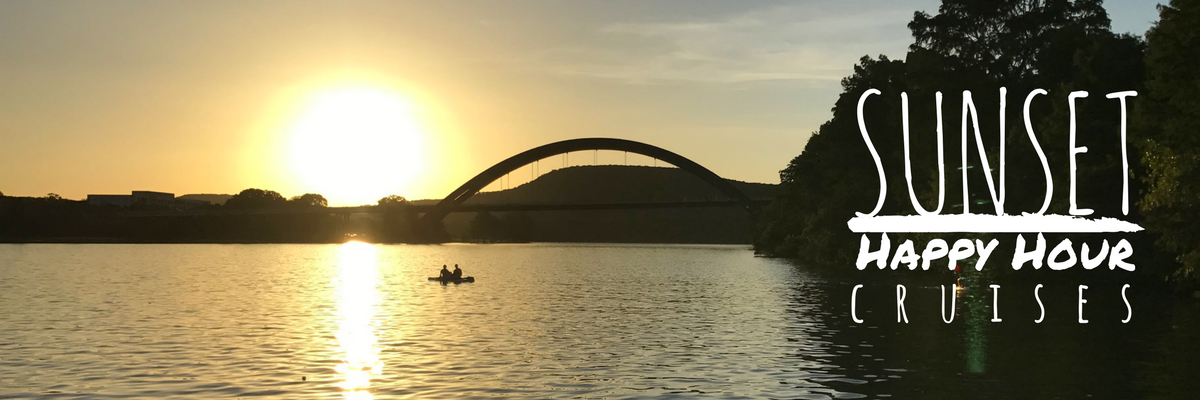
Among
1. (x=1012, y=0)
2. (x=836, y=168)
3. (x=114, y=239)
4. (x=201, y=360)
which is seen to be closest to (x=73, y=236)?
(x=114, y=239)

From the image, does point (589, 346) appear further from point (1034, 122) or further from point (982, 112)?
point (982, 112)

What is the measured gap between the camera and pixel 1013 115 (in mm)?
52625

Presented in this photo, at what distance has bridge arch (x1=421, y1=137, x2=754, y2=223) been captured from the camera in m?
178

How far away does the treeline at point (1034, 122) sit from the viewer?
3528cm

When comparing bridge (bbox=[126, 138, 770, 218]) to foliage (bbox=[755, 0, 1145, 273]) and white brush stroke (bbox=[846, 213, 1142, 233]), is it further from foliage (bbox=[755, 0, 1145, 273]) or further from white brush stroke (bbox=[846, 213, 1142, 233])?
white brush stroke (bbox=[846, 213, 1142, 233])

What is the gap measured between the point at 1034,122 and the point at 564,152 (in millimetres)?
134359

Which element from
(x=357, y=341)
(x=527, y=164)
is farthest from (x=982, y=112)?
(x=527, y=164)

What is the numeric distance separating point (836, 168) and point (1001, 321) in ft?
141

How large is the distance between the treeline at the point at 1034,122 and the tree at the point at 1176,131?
0.04 metres

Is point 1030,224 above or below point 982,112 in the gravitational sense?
below

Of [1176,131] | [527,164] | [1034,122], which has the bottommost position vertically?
[1176,131]

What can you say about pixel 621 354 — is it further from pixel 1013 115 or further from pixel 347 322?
pixel 1013 115

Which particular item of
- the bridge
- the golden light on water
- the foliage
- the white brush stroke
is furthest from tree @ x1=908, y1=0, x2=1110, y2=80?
the bridge

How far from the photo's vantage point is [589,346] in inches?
1019
